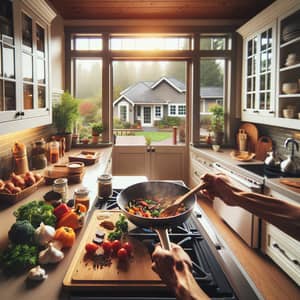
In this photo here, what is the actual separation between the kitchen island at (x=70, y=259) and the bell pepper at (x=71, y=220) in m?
0.04

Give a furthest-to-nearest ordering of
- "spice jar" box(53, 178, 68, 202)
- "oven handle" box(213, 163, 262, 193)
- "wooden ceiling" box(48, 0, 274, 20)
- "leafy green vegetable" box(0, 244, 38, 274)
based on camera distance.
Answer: "wooden ceiling" box(48, 0, 274, 20)
"oven handle" box(213, 163, 262, 193)
"spice jar" box(53, 178, 68, 202)
"leafy green vegetable" box(0, 244, 38, 274)

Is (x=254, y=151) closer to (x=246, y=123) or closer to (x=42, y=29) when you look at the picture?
(x=246, y=123)

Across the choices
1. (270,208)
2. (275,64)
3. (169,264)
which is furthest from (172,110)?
(169,264)

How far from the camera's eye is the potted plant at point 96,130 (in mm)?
4488

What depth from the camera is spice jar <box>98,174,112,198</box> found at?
6.38ft

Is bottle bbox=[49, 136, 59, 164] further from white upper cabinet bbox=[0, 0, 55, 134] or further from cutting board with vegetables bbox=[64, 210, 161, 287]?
cutting board with vegetables bbox=[64, 210, 161, 287]

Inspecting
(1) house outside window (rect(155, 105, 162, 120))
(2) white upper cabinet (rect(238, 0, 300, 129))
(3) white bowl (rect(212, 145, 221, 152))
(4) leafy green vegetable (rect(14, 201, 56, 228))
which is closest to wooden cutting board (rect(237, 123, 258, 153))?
(2) white upper cabinet (rect(238, 0, 300, 129))

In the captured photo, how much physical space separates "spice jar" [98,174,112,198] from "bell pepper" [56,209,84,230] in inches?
18.1

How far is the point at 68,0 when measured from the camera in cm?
372

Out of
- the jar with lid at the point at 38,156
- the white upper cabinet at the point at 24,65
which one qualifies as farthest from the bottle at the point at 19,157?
the jar with lid at the point at 38,156

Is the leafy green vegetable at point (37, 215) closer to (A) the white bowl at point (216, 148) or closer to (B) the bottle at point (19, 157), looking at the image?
(B) the bottle at point (19, 157)

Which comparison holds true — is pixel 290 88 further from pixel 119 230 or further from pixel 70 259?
pixel 70 259

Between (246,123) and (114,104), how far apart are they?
2.00 metres

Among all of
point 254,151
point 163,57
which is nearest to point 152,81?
point 163,57
